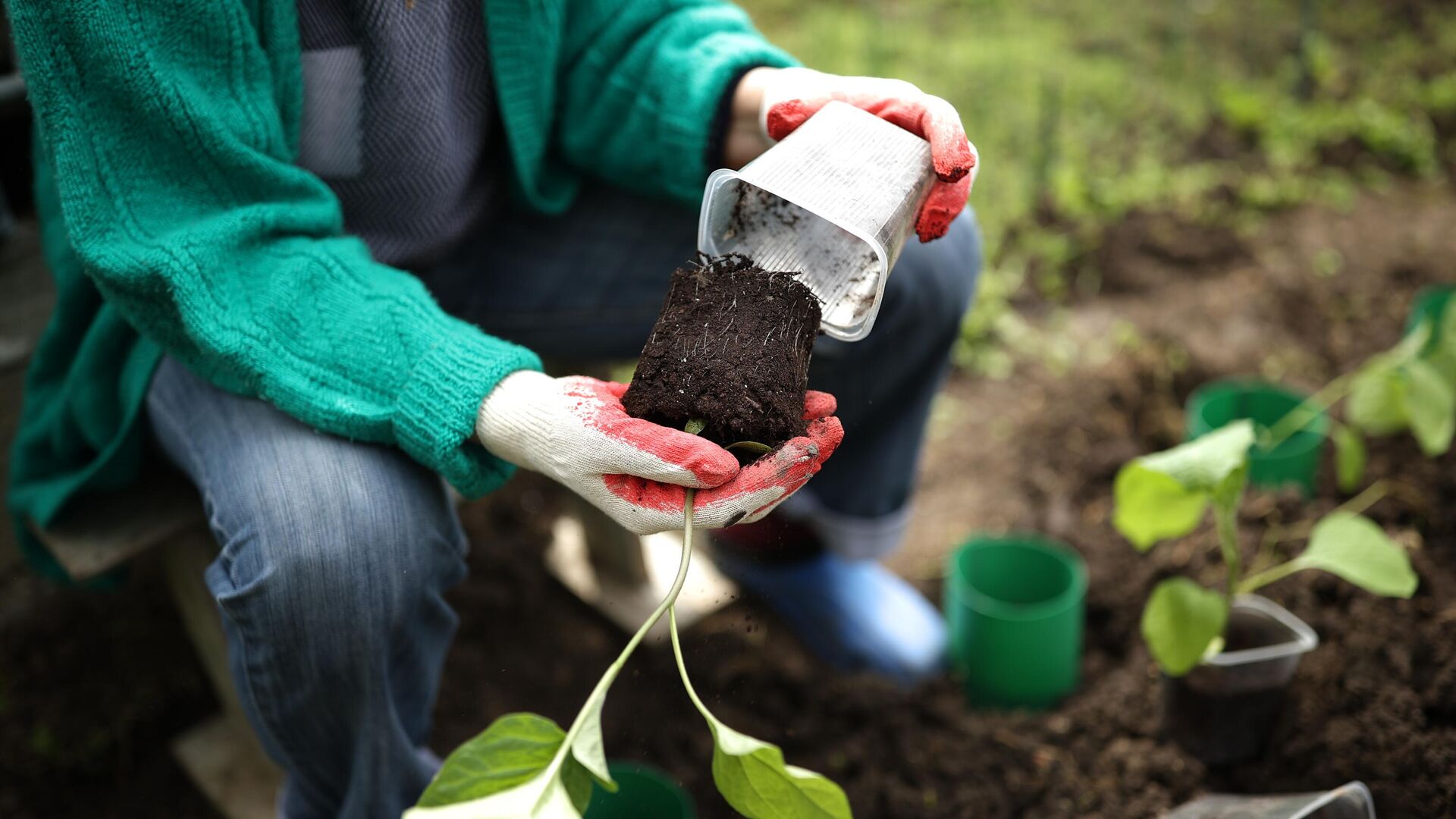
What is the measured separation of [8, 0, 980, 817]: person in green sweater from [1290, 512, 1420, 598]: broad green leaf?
0.56 m

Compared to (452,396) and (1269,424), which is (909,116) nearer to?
(452,396)

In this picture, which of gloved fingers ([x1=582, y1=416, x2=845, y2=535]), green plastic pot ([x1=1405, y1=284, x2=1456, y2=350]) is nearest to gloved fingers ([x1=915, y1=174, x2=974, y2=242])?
gloved fingers ([x1=582, y1=416, x2=845, y2=535])

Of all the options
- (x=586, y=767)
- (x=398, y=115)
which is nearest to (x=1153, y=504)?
(x=586, y=767)

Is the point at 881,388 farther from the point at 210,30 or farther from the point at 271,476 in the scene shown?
the point at 210,30

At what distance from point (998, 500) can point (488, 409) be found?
1.31 meters

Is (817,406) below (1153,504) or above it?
above

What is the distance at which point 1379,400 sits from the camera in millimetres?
1730

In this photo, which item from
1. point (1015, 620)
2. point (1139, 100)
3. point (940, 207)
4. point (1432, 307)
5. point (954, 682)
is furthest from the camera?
point (1139, 100)

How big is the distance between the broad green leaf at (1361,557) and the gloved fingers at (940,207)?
0.65 metres

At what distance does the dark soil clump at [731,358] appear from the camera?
0.94 metres

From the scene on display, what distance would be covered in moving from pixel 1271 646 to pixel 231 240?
4.51 feet

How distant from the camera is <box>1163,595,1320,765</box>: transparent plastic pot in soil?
4.27 ft

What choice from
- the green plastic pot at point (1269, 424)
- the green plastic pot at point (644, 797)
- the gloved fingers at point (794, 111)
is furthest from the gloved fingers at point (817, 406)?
the green plastic pot at point (1269, 424)

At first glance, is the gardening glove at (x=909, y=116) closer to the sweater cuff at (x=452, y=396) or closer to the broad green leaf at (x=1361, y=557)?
the sweater cuff at (x=452, y=396)
